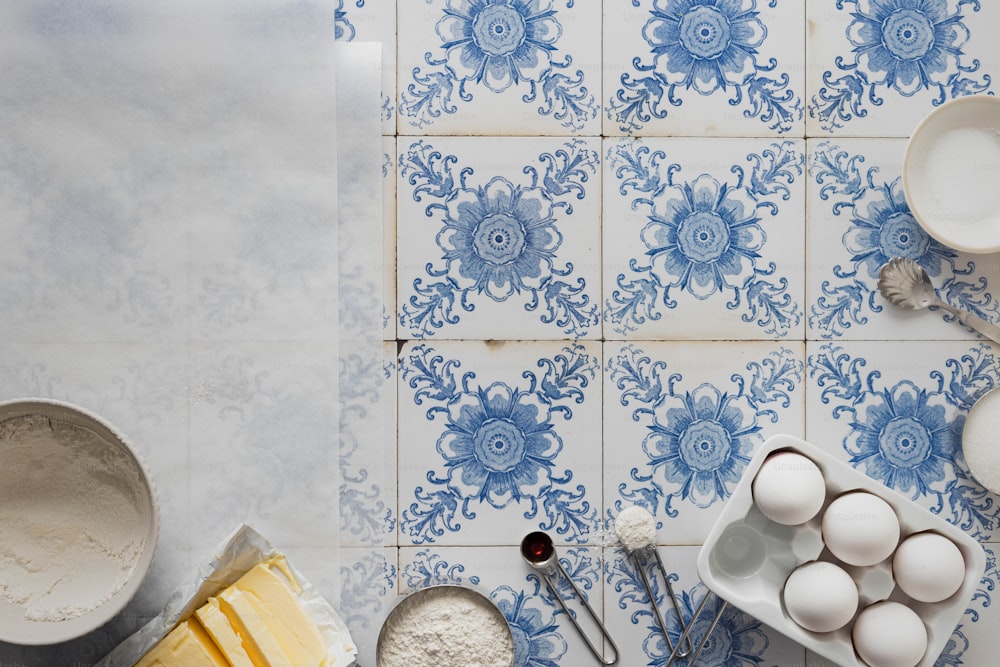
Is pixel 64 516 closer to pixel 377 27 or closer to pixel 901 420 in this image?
pixel 377 27

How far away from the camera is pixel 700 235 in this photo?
1028 millimetres

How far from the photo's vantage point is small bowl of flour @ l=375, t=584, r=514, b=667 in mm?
956

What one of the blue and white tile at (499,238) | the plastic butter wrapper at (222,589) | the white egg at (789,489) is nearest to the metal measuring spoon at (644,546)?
the white egg at (789,489)

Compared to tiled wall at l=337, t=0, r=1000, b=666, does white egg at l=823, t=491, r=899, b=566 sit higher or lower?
lower

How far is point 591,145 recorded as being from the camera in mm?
1026

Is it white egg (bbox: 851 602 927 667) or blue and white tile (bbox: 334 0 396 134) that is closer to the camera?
white egg (bbox: 851 602 927 667)

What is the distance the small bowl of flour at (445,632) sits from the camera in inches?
37.6

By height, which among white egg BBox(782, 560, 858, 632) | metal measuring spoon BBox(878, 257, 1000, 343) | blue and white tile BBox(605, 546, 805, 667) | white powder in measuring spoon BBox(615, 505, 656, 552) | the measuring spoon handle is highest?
metal measuring spoon BBox(878, 257, 1000, 343)

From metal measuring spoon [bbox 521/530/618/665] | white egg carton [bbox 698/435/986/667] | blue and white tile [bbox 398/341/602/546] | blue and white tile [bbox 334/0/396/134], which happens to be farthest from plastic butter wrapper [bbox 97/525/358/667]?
blue and white tile [bbox 334/0/396/134]

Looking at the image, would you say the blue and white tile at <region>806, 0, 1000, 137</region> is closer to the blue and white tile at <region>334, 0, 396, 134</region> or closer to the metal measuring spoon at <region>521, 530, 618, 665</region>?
the blue and white tile at <region>334, 0, 396, 134</region>

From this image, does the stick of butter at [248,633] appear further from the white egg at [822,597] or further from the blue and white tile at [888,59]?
the blue and white tile at [888,59]

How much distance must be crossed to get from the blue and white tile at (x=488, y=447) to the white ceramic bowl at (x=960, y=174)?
553mm

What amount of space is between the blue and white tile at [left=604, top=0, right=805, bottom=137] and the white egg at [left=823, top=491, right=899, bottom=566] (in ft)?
1.67

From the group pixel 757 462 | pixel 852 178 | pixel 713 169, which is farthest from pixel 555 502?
pixel 852 178
